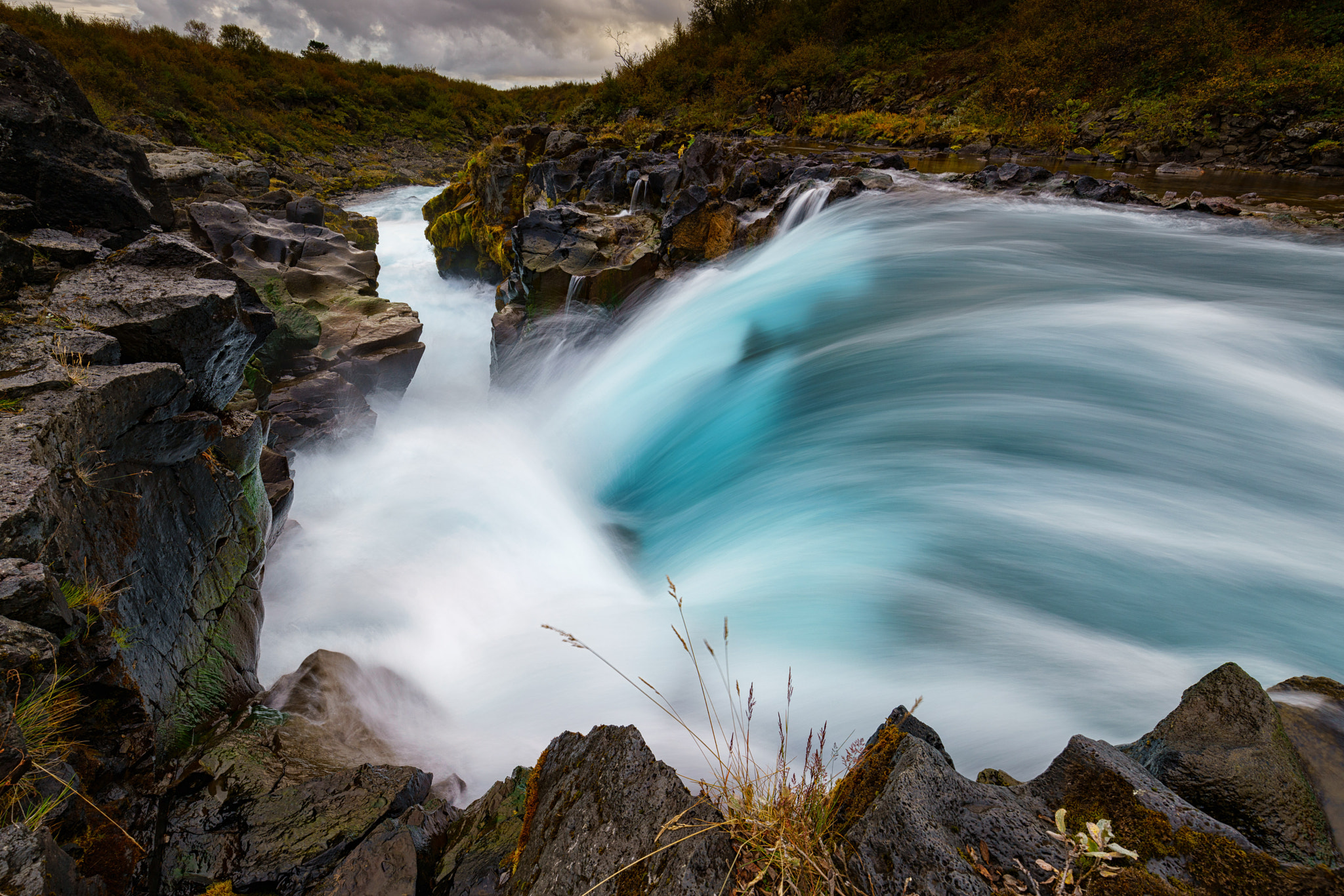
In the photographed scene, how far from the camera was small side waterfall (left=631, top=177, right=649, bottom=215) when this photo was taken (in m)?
12.3

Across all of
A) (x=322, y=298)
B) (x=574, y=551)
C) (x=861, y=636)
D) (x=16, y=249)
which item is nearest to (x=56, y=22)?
(x=322, y=298)

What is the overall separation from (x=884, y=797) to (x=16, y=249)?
5942mm

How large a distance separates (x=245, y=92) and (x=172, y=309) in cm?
4016

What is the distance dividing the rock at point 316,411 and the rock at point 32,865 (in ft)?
22.6

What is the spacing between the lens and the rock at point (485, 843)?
90.8 inches

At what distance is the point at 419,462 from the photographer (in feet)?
28.6

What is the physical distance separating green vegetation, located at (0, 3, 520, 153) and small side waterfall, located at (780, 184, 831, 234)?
20845mm

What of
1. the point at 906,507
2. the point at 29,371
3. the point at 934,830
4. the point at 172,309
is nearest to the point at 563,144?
the point at 172,309

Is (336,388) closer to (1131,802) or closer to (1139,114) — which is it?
(1131,802)

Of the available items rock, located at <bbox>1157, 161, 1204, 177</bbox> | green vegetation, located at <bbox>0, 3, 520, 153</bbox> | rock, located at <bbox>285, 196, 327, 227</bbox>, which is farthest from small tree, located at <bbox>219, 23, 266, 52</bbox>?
rock, located at <bbox>1157, 161, 1204, 177</bbox>

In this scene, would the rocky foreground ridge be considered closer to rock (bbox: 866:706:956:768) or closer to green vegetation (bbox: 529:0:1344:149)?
rock (bbox: 866:706:956:768)

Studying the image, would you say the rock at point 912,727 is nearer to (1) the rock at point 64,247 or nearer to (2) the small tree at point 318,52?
(1) the rock at point 64,247

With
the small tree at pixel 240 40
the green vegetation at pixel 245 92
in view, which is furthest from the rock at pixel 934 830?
the small tree at pixel 240 40

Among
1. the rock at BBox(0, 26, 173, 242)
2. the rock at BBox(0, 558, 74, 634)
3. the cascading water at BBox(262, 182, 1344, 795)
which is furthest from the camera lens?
the rock at BBox(0, 26, 173, 242)
